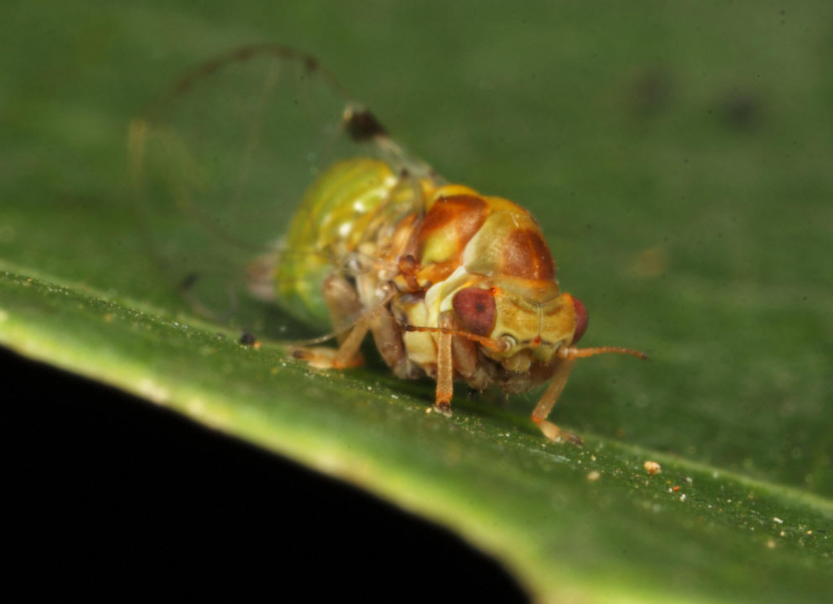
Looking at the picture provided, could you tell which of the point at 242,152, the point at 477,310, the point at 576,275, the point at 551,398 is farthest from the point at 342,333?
the point at 576,275

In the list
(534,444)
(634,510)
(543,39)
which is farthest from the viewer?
(543,39)

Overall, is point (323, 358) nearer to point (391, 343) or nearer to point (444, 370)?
point (391, 343)

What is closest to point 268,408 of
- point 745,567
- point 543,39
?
point 745,567

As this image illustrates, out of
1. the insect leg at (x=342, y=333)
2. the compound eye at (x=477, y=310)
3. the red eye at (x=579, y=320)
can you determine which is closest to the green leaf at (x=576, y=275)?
the insect leg at (x=342, y=333)

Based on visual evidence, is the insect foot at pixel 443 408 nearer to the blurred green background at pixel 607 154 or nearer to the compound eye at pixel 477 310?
the compound eye at pixel 477 310

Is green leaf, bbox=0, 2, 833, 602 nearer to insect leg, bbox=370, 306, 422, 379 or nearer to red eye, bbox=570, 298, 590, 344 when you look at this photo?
insect leg, bbox=370, 306, 422, 379

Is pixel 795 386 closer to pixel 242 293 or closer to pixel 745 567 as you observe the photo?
pixel 745 567
